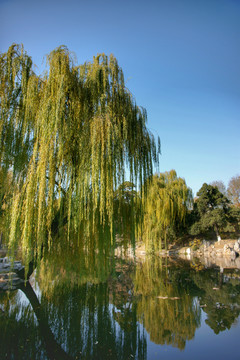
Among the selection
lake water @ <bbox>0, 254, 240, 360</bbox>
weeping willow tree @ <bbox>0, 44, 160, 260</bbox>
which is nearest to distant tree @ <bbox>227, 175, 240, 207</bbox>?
lake water @ <bbox>0, 254, 240, 360</bbox>

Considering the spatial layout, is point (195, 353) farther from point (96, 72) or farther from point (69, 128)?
point (96, 72)

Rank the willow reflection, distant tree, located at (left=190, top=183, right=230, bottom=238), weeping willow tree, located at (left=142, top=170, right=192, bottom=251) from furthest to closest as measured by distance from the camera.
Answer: distant tree, located at (left=190, top=183, right=230, bottom=238)
weeping willow tree, located at (left=142, top=170, right=192, bottom=251)
the willow reflection

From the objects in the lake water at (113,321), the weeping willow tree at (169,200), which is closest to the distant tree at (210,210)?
the weeping willow tree at (169,200)

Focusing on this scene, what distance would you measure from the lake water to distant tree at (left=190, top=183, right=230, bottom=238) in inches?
458

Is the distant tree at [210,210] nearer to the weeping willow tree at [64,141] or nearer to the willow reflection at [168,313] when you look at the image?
the willow reflection at [168,313]

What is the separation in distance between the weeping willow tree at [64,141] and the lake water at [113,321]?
84cm

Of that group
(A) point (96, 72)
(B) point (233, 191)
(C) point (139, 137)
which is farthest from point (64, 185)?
(B) point (233, 191)

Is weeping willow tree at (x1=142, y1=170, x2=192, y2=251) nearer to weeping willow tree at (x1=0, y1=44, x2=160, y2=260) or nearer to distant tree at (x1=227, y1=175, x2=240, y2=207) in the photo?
weeping willow tree at (x1=0, y1=44, x2=160, y2=260)

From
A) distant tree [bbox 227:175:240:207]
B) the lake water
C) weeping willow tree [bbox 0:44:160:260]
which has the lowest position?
the lake water

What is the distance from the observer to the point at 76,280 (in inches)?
288

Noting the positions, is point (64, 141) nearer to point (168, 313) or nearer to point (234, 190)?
point (168, 313)

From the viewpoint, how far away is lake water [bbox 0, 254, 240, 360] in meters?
2.99

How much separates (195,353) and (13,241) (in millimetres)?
2667

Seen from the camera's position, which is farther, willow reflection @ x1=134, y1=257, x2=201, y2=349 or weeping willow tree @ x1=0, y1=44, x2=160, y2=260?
willow reflection @ x1=134, y1=257, x2=201, y2=349
